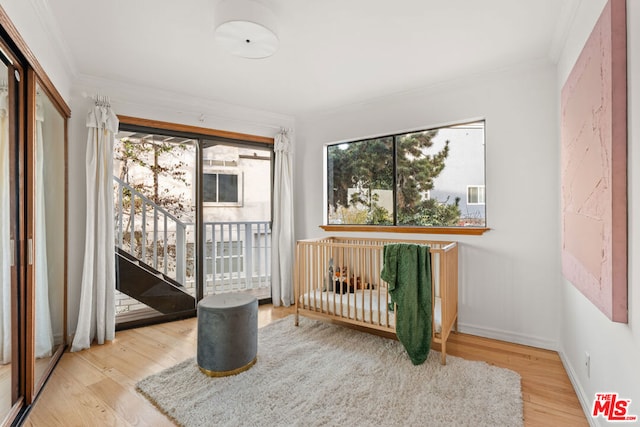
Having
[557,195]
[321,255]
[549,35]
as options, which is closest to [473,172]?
[557,195]

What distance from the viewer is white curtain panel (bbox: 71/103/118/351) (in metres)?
2.78

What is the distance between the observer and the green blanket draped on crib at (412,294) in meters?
2.40

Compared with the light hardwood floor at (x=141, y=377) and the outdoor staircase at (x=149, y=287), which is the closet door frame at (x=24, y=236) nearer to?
the light hardwood floor at (x=141, y=377)

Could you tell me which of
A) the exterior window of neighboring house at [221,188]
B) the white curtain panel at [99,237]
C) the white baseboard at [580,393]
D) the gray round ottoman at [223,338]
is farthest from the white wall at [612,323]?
the white curtain panel at [99,237]

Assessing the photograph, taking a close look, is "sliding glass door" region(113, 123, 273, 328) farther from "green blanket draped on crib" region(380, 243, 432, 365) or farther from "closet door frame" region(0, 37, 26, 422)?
"green blanket draped on crib" region(380, 243, 432, 365)

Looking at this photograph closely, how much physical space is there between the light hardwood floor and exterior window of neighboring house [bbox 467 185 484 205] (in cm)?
119

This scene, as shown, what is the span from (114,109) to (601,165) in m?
3.60

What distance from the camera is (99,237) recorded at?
2.86 meters

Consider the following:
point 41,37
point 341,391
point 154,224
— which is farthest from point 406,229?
point 41,37

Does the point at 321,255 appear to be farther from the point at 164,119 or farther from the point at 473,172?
the point at 164,119

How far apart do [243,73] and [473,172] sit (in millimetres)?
2230

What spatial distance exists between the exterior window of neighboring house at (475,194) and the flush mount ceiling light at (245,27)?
6.82ft

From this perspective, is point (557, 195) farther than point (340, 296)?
No

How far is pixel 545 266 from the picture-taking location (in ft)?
8.54
